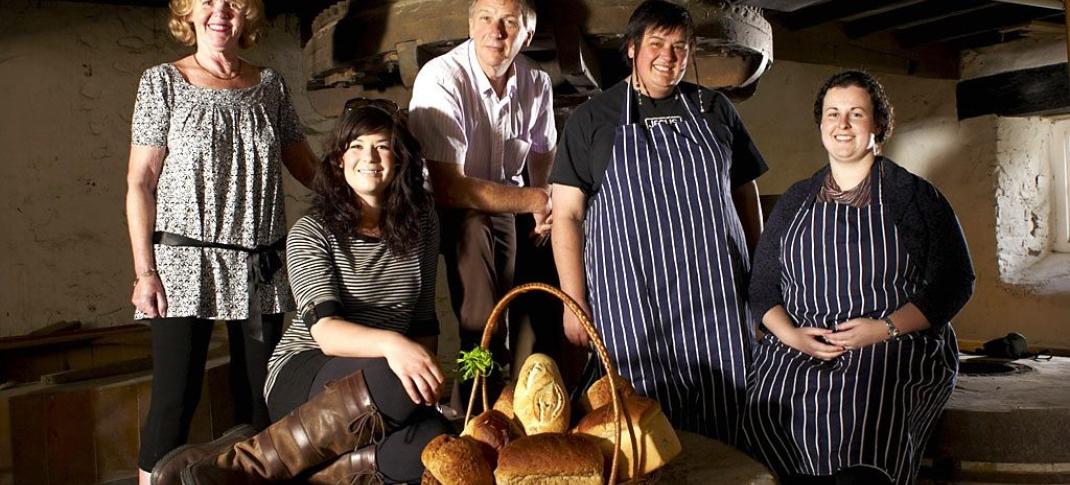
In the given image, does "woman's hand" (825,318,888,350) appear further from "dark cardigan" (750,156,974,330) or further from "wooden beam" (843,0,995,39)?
"wooden beam" (843,0,995,39)

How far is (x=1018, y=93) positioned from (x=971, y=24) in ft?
1.94

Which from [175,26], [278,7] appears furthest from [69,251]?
[175,26]

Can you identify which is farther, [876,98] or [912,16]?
[912,16]

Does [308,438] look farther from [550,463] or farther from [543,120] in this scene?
[543,120]

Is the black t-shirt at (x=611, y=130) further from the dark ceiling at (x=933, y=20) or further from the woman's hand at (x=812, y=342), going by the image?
the dark ceiling at (x=933, y=20)

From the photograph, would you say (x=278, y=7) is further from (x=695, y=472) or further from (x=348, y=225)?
(x=695, y=472)

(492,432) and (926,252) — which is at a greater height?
(926,252)

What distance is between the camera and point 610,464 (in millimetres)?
1870

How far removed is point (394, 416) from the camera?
7.84 feet

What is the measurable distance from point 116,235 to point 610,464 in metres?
4.66

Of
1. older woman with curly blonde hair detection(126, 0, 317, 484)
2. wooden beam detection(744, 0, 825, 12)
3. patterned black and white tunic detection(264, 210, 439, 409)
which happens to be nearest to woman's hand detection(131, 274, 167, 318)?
older woman with curly blonde hair detection(126, 0, 317, 484)

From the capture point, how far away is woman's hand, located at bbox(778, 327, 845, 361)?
2533mm

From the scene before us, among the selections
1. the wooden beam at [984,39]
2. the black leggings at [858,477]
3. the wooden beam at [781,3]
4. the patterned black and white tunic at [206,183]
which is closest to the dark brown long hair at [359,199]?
the patterned black and white tunic at [206,183]

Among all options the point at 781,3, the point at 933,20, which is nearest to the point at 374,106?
the point at 781,3
